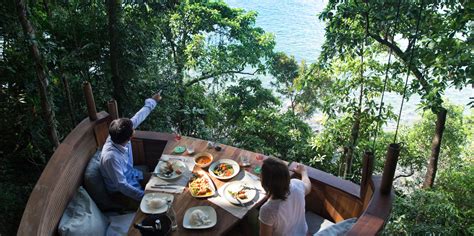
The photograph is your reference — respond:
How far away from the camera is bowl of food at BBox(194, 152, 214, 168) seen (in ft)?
8.71

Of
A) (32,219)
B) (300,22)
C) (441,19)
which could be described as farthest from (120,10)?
(300,22)

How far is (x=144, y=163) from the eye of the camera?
3.25 metres

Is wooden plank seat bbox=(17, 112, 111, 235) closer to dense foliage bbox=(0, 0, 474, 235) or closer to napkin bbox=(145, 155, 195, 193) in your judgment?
napkin bbox=(145, 155, 195, 193)

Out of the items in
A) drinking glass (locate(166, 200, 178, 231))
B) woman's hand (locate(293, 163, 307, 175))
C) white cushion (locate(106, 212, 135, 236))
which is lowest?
white cushion (locate(106, 212, 135, 236))

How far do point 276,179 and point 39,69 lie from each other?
2100mm

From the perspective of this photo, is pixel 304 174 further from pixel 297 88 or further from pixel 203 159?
pixel 297 88

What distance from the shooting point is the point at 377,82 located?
3926mm

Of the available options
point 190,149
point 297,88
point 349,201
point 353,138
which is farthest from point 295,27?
point 349,201

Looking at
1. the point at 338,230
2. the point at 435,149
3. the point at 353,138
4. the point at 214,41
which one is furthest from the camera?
the point at 214,41

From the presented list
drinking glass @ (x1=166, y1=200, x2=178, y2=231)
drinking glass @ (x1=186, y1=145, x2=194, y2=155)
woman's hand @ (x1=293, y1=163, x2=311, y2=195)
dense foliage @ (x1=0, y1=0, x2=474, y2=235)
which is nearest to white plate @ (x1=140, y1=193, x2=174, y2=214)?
drinking glass @ (x1=166, y1=200, x2=178, y2=231)

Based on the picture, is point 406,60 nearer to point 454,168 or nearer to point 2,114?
point 454,168

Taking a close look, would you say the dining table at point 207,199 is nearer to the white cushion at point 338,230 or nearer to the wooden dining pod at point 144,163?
the wooden dining pod at point 144,163

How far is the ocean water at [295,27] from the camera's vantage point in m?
7.99

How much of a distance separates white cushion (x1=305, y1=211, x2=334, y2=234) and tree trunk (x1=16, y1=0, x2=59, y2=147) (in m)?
2.30
